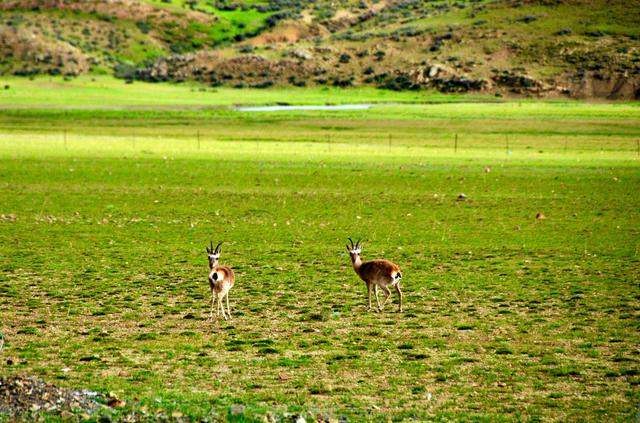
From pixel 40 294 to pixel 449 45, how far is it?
4881 inches

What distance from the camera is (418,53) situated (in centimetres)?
13725

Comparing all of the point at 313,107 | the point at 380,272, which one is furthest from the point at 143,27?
the point at 380,272

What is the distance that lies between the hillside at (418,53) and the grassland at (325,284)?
244 ft

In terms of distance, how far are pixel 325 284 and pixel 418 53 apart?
12163cm

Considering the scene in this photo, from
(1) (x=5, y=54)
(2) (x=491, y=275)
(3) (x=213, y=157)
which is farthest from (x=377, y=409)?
(1) (x=5, y=54)

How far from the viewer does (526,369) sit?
13.0m

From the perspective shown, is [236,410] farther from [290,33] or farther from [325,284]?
[290,33]

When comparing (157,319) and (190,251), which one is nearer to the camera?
(157,319)

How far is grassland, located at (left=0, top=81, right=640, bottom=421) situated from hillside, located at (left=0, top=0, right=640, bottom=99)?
244ft

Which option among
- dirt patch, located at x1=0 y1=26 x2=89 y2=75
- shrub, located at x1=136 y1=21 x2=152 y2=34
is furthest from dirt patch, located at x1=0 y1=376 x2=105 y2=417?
shrub, located at x1=136 y1=21 x2=152 y2=34

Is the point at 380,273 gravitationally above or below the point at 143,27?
below

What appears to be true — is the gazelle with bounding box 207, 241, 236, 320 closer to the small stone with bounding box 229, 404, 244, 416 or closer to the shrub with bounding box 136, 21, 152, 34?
the small stone with bounding box 229, 404, 244, 416

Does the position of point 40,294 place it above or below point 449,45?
below

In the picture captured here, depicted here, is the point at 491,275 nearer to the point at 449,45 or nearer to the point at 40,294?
the point at 40,294
